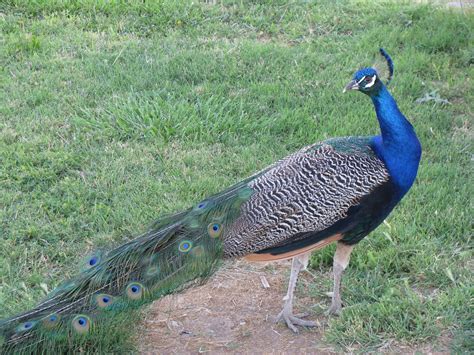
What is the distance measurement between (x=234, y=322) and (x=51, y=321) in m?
0.87

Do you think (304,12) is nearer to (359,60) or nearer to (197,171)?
(359,60)

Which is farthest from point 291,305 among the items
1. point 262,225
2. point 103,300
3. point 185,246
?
point 103,300

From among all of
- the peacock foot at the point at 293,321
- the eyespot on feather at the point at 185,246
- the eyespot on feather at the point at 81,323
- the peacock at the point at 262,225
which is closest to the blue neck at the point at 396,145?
the peacock at the point at 262,225

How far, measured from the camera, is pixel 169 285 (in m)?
2.81

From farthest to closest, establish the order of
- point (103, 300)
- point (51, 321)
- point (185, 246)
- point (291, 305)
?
point (291, 305) → point (185, 246) → point (103, 300) → point (51, 321)

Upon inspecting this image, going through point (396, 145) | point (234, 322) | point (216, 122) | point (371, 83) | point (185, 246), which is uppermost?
point (371, 83)

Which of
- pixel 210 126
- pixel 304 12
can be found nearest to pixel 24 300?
pixel 210 126

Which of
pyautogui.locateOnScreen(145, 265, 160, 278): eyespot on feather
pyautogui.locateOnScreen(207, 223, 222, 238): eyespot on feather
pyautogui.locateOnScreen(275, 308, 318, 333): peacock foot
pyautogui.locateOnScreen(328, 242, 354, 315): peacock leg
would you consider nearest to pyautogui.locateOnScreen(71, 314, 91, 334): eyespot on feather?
pyautogui.locateOnScreen(145, 265, 160, 278): eyespot on feather

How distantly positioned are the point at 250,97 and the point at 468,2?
2622mm

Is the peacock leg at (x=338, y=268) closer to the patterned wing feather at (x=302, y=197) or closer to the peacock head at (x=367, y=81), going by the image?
the patterned wing feather at (x=302, y=197)

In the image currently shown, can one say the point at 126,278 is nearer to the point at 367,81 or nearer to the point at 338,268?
the point at 338,268

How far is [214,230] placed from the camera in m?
2.90

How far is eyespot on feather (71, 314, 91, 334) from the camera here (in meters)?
2.66

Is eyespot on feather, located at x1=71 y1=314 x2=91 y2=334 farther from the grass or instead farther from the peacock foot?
the peacock foot
